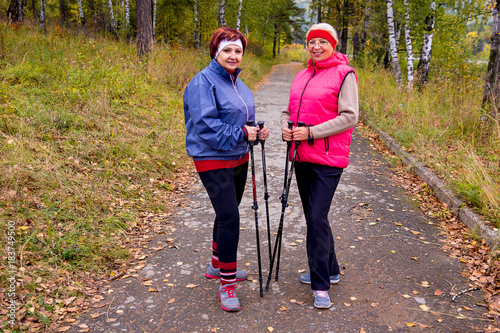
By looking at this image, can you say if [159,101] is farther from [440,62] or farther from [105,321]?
[440,62]

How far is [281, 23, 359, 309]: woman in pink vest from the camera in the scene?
2846 mm

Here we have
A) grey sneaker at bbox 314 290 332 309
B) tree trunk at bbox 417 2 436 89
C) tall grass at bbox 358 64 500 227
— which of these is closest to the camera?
grey sneaker at bbox 314 290 332 309

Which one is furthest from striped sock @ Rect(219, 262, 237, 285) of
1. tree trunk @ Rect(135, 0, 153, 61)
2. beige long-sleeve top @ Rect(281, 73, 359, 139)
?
tree trunk @ Rect(135, 0, 153, 61)

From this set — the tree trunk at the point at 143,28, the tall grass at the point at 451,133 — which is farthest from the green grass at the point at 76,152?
the tall grass at the point at 451,133

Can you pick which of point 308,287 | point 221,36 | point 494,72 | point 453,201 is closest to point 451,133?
point 494,72

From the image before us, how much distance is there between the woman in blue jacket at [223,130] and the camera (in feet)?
8.99

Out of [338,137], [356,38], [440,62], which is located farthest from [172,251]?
[356,38]

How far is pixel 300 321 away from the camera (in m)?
2.95

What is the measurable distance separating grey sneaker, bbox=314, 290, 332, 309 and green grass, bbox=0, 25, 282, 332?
6.98ft

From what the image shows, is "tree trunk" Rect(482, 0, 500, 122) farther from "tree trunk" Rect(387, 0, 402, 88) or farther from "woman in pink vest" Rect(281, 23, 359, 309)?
"tree trunk" Rect(387, 0, 402, 88)

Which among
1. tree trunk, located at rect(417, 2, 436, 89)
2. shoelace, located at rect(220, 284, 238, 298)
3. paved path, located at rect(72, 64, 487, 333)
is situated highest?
tree trunk, located at rect(417, 2, 436, 89)

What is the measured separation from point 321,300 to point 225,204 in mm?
1208

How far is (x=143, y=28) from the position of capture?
34.1ft

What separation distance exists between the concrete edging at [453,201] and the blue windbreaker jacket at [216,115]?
303 centimetres
